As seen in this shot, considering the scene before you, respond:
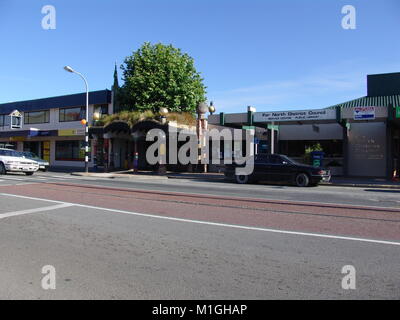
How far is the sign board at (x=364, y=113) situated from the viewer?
2033cm

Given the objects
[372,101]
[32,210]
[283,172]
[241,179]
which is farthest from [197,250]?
[372,101]

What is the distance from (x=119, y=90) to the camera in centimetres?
3284

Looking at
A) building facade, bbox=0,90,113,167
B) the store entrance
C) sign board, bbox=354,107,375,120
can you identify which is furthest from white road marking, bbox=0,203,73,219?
the store entrance

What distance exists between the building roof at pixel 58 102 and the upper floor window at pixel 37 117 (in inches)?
23.0

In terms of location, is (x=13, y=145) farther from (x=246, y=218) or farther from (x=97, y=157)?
(x=246, y=218)

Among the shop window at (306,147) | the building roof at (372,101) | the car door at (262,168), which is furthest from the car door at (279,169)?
the building roof at (372,101)

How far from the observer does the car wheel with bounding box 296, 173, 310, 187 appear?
17.4 meters

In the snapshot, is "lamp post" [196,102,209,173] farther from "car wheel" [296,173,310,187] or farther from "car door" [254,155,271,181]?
"car wheel" [296,173,310,187]

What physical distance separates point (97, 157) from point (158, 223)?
2583cm

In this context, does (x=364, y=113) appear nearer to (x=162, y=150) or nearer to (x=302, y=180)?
(x=302, y=180)

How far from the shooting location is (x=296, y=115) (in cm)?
2220

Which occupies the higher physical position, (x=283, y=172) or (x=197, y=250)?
(x=283, y=172)

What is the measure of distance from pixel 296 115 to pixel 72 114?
75.0 feet

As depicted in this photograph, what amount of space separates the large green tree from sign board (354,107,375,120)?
52.5 feet
